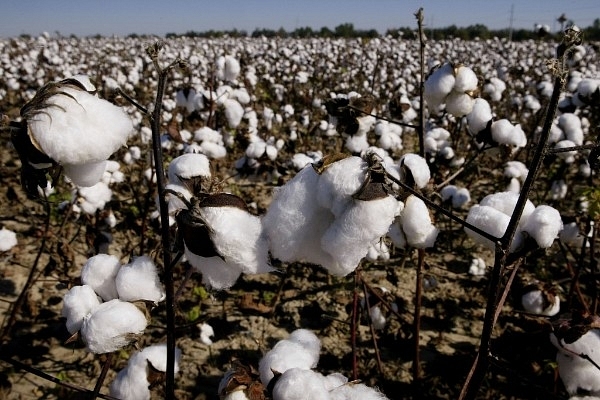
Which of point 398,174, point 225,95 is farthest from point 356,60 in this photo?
point 398,174

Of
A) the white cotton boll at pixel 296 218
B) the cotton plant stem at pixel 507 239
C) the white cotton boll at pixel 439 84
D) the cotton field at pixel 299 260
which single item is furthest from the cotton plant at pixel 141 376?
the white cotton boll at pixel 439 84

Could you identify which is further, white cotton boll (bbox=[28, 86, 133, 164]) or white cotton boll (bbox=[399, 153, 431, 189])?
white cotton boll (bbox=[399, 153, 431, 189])

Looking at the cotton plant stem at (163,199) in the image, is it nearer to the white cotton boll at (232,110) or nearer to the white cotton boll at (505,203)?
the white cotton boll at (505,203)

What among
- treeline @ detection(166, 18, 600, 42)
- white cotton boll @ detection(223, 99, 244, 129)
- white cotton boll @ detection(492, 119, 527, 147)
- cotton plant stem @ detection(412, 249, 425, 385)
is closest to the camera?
cotton plant stem @ detection(412, 249, 425, 385)

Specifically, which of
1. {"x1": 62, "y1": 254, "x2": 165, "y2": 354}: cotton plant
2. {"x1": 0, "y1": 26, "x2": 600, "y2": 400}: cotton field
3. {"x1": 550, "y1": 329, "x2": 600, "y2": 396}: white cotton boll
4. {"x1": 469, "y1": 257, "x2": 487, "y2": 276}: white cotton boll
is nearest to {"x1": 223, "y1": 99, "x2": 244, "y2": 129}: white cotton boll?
{"x1": 0, "y1": 26, "x2": 600, "y2": 400}: cotton field

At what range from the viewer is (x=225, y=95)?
4809 millimetres

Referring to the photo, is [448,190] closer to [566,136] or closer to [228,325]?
[566,136]

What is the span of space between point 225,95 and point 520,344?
3500 millimetres

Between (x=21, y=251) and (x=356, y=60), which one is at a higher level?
(x=356, y=60)

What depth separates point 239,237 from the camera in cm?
109

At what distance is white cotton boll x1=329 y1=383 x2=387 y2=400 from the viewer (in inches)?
48.7

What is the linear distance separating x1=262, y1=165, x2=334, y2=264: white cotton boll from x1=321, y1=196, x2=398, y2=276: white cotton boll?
0.18 feet

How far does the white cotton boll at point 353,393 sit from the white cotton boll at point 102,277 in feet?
2.44

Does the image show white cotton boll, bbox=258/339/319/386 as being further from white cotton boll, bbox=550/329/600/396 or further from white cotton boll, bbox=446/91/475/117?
white cotton boll, bbox=446/91/475/117
